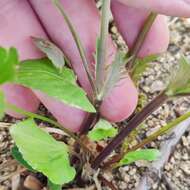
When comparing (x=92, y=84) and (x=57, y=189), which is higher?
(x=92, y=84)

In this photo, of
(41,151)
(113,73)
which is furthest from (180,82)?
(41,151)

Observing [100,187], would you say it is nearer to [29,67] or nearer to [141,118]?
[141,118]

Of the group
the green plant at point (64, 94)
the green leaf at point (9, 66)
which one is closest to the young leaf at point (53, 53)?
the green plant at point (64, 94)

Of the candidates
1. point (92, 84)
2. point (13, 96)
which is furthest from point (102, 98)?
point (13, 96)

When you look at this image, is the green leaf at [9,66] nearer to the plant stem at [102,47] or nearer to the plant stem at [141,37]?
the plant stem at [102,47]

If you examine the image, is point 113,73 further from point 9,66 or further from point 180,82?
point 9,66

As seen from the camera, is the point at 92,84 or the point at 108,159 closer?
the point at 92,84

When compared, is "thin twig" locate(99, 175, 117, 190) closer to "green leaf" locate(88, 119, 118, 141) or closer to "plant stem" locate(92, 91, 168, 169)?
"plant stem" locate(92, 91, 168, 169)
